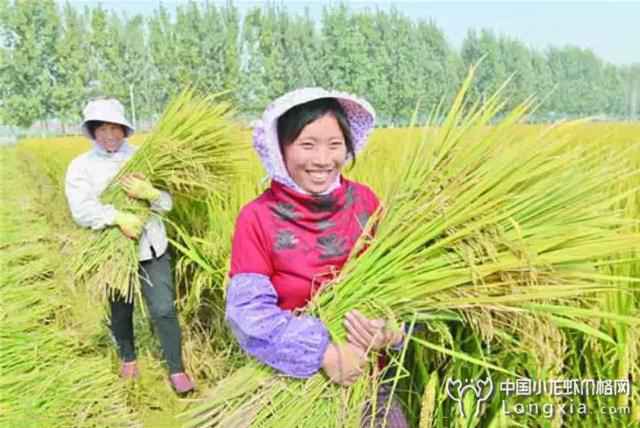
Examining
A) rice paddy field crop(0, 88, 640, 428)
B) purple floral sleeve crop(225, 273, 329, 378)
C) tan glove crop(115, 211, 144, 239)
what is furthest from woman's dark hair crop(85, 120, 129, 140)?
purple floral sleeve crop(225, 273, 329, 378)

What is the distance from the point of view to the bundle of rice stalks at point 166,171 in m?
2.47

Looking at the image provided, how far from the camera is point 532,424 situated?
1370 mm

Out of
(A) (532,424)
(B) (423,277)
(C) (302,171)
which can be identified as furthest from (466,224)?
(A) (532,424)

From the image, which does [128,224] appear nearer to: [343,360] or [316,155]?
[316,155]

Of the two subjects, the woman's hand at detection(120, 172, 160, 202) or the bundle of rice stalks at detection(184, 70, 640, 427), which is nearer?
the bundle of rice stalks at detection(184, 70, 640, 427)

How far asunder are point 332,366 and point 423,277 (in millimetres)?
241

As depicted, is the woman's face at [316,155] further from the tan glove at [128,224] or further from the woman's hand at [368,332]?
the tan glove at [128,224]

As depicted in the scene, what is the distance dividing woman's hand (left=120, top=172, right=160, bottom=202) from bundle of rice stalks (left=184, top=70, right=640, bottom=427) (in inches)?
59.4

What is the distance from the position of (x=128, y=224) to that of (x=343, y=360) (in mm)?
1716

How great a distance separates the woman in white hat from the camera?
2455 millimetres

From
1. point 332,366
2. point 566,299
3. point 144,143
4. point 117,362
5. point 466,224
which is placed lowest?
point 117,362

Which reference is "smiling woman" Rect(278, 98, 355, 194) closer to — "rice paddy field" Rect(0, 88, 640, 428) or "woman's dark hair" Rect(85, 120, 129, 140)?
"rice paddy field" Rect(0, 88, 640, 428)

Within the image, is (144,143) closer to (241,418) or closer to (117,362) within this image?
(117,362)
